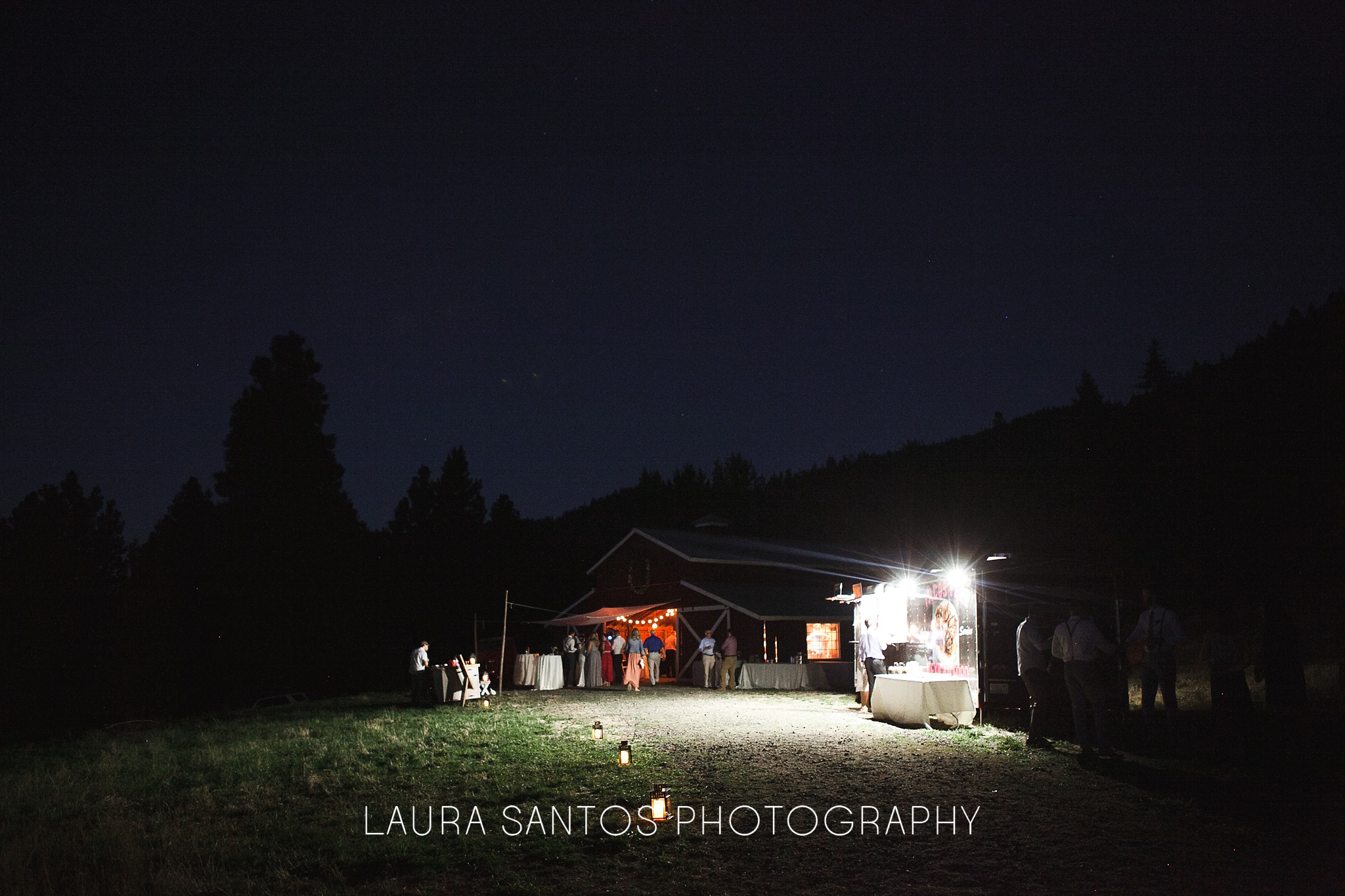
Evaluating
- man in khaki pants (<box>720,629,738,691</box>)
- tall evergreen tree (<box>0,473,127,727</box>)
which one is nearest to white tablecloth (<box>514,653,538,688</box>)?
man in khaki pants (<box>720,629,738,691</box>)

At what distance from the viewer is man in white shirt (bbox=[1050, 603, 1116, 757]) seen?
898cm

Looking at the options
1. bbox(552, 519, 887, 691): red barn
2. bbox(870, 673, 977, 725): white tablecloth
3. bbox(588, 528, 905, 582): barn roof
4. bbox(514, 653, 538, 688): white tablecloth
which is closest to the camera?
bbox(870, 673, 977, 725): white tablecloth

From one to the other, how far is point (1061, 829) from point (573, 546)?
53.3m

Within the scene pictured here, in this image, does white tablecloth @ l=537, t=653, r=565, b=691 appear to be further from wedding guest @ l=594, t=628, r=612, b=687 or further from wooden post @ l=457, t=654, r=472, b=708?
wooden post @ l=457, t=654, r=472, b=708

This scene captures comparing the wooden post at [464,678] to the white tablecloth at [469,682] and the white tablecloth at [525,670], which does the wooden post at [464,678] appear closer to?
the white tablecloth at [469,682]

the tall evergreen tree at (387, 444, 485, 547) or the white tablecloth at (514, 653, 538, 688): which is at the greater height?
the tall evergreen tree at (387, 444, 485, 547)

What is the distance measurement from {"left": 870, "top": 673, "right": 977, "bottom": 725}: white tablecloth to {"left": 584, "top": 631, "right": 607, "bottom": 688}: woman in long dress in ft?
38.3

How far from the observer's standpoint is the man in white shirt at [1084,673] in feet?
29.5

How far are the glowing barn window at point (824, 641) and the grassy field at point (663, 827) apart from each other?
41.7ft

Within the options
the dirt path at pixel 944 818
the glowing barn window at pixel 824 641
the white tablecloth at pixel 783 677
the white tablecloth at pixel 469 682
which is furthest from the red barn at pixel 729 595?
the dirt path at pixel 944 818

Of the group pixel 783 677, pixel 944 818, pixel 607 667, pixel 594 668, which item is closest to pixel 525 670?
pixel 594 668

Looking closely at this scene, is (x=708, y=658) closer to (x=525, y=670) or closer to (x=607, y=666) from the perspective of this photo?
(x=607, y=666)

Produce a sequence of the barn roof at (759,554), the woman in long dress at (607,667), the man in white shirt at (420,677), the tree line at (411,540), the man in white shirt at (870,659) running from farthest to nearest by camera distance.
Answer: the barn roof at (759,554)
the woman in long dress at (607,667)
the tree line at (411,540)
the man in white shirt at (420,677)
the man in white shirt at (870,659)

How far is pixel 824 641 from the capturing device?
25141mm
